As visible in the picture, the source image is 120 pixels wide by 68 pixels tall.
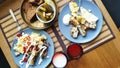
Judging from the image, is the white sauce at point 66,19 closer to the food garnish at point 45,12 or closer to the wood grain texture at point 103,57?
the food garnish at point 45,12

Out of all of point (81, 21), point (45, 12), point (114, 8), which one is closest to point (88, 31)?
point (81, 21)

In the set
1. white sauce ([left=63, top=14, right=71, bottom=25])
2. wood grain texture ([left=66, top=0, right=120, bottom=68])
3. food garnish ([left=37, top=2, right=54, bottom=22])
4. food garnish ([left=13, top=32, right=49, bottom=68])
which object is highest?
food garnish ([left=37, top=2, right=54, bottom=22])

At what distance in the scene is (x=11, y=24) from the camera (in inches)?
60.2

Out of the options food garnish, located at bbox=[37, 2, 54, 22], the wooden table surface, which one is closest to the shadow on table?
the wooden table surface

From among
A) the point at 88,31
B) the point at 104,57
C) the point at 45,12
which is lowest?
the point at 104,57

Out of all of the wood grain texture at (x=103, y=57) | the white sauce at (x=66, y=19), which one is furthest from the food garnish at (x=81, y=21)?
the wood grain texture at (x=103, y=57)

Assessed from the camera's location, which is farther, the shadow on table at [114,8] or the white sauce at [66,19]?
the shadow on table at [114,8]

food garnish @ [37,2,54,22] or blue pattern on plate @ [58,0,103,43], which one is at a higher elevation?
Result: food garnish @ [37,2,54,22]

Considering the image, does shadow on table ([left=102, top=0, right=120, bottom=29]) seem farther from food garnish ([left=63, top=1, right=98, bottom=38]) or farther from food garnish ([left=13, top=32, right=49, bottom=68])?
food garnish ([left=13, top=32, right=49, bottom=68])

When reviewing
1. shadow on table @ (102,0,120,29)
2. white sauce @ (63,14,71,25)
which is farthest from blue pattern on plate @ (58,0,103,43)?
shadow on table @ (102,0,120,29)

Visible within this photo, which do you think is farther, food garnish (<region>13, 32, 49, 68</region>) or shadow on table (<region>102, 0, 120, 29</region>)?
shadow on table (<region>102, 0, 120, 29</region>)

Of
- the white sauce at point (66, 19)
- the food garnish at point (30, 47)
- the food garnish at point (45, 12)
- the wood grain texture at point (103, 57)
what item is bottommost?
the wood grain texture at point (103, 57)

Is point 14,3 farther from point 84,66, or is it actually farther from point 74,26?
point 84,66

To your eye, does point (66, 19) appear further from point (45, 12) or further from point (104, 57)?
point (104, 57)
